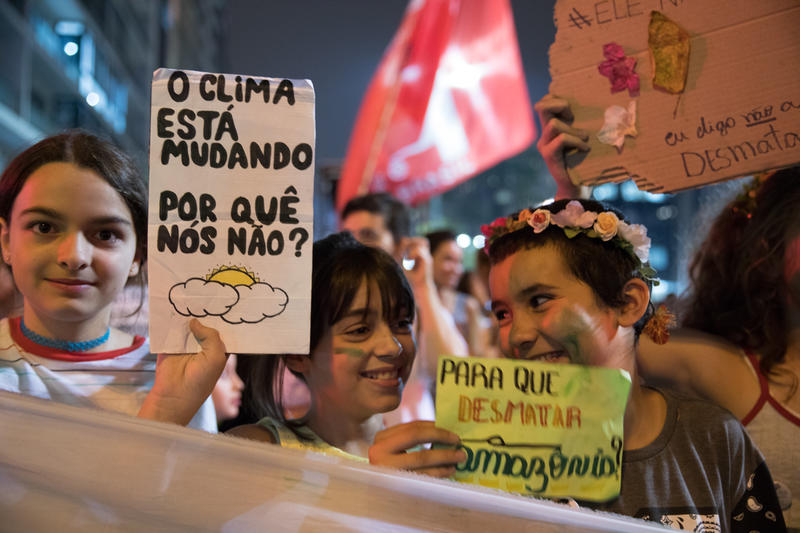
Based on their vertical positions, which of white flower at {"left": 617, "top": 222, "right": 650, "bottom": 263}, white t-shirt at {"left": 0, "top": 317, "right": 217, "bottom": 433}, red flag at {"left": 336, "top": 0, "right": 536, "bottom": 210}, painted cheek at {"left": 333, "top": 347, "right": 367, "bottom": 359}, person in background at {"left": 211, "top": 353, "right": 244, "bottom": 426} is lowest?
person in background at {"left": 211, "top": 353, "right": 244, "bottom": 426}

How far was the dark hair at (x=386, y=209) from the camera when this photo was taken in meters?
3.31

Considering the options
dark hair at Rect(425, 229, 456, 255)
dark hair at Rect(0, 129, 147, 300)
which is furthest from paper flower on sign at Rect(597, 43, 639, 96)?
dark hair at Rect(425, 229, 456, 255)

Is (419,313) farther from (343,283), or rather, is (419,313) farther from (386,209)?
(343,283)

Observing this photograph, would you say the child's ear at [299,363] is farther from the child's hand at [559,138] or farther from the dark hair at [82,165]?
the child's hand at [559,138]

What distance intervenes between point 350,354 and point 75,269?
59cm

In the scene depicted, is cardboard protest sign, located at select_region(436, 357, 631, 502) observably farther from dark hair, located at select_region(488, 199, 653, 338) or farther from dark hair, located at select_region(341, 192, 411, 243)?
dark hair, located at select_region(341, 192, 411, 243)

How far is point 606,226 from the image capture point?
1393mm

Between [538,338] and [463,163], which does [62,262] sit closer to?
[538,338]

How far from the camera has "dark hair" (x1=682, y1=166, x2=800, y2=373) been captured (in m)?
1.73

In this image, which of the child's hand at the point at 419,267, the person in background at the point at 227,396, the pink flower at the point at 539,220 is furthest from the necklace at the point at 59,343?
the child's hand at the point at 419,267

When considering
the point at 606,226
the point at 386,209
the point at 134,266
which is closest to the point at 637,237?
the point at 606,226

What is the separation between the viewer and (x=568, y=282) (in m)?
1.36

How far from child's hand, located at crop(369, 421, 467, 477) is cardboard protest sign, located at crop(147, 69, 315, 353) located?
0.81 feet

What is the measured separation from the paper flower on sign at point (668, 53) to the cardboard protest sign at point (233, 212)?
2.60 ft
